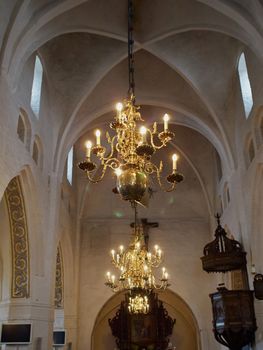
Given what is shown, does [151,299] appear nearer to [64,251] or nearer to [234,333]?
[64,251]

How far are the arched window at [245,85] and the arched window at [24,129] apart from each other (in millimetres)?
6425

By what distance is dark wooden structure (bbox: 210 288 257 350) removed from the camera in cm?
1127

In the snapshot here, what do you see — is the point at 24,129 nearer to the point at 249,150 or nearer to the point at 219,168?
the point at 249,150

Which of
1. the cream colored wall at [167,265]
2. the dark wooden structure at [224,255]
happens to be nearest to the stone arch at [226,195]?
the dark wooden structure at [224,255]

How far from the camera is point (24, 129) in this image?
428 inches

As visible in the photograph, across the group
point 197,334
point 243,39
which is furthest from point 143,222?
point 243,39

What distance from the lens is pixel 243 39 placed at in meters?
10.4

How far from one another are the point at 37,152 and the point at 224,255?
6.45 meters

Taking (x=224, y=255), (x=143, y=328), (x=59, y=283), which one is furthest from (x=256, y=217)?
(x=59, y=283)

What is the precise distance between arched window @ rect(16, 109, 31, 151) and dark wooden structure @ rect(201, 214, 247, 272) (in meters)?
6.48

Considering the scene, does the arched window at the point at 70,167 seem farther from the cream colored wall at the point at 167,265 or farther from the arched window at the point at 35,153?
the arched window at the point at 35,153

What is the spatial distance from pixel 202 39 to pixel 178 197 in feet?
27.6

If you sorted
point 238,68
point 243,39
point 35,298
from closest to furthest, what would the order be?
point 243,39, point 35,298, point 238,68

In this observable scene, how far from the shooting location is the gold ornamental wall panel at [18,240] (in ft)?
36.2
